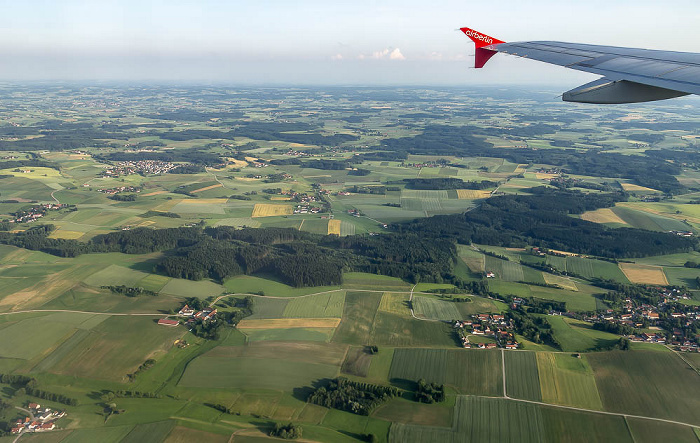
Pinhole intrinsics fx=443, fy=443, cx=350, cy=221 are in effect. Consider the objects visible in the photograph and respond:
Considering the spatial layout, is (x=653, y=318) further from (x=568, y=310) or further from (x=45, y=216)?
(x=45, y=216)

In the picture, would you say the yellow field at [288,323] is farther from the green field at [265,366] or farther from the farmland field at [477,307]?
the farmland field at [477,307]

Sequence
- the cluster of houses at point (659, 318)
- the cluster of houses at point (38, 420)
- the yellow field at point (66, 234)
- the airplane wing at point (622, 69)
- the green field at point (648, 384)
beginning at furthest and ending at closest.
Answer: the yellow field at point (66, 234)
the cluster of houses at point (659, 318)
the green field at point (648, 384)
the cluster of houses at point (38, 420)
the airplane wing at point (622, 69)

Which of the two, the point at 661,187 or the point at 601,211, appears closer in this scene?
the point at 601,211

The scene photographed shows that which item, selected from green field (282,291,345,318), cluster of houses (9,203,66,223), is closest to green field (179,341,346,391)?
green field (282,291,345,318)

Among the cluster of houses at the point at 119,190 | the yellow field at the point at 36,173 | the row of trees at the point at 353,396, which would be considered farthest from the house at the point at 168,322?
the yellow field at the point at 36,173

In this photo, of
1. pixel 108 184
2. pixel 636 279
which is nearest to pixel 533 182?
pixel 636 279

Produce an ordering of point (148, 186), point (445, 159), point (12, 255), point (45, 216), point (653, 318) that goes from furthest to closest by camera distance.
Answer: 1. point (445, 159)
2. point (148, 186)
3. point (45, 216)
4. point (12, 255)
5. point (653, 318)
